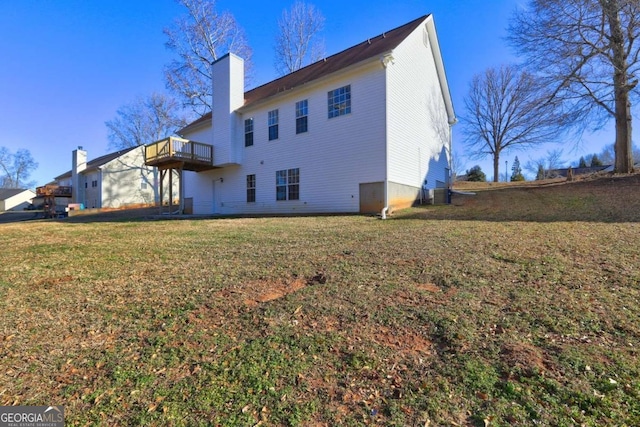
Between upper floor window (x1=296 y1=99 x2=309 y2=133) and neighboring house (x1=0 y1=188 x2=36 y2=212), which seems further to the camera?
neighboring house (x1=0 y1=188 x2=36 y2=212)

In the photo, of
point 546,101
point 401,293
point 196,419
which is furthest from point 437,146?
point 196,419

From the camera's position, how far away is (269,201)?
15.0m

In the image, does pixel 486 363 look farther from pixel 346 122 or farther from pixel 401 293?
pixel 346 122

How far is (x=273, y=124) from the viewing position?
1492 cm

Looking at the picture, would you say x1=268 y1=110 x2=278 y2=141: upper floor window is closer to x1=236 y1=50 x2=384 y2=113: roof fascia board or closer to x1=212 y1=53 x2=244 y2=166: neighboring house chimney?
x1=236 y1=50 x2=384 y2=113: roof fascia board

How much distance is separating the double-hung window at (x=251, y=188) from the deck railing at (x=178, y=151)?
2595mm

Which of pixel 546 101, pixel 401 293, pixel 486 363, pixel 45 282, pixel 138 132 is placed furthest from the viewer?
pixel 138 132

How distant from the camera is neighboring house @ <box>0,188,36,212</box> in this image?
4750 cm

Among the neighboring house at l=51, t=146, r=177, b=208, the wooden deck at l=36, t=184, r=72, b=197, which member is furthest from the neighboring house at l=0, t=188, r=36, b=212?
the neighboring house at l=51, t=146, r=177, b=208

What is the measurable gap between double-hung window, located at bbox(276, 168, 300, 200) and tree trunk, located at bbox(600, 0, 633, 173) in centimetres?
1496

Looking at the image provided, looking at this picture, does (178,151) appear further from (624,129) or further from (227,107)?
(624,129)

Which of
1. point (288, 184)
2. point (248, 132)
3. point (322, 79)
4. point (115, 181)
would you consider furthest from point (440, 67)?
point (115, 181)

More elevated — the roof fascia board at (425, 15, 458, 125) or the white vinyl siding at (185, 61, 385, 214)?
the roof fascia board at (425, 15, 458, 125)

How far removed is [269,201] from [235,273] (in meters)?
10.7
